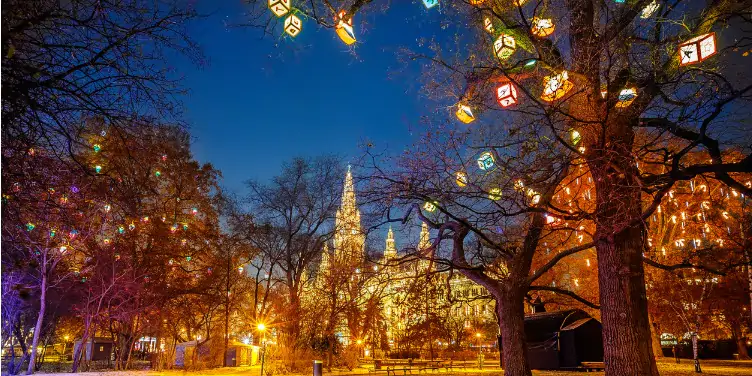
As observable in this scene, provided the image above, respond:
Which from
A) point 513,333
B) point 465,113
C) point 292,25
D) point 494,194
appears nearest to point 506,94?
point 465,113

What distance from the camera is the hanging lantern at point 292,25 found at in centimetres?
779

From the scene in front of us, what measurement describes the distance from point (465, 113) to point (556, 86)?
1.76 meters

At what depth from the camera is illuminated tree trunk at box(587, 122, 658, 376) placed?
8812mm

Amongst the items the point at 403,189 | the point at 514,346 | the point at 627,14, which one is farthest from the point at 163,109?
the point at 514,346

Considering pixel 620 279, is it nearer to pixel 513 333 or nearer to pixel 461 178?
pixel 461 178

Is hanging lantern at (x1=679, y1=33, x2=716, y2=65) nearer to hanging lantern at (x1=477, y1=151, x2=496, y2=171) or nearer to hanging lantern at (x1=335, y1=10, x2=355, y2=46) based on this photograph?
hanging lantern at (x1=477, y1=151, x2=496, y2=171)

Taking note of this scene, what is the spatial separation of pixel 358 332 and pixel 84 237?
70.3 feet

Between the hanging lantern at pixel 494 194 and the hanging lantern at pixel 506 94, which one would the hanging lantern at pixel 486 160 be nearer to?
the hanging lantern at pixel 494 194

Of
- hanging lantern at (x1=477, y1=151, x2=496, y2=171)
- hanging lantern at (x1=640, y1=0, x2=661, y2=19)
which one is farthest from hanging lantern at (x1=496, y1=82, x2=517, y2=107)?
hanging lantern at (x1=640, y1=0, x2=661, y2=19)

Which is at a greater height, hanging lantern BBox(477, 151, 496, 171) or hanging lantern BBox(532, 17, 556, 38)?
hanging lantern BBox(532, 17, 556, 38)

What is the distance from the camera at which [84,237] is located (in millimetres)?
19297

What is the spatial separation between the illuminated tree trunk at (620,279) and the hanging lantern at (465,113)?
224cm

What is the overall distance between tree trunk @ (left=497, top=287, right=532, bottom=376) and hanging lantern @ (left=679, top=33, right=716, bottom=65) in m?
7.01

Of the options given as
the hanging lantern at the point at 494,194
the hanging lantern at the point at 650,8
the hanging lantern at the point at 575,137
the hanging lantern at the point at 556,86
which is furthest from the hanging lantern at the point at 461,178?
the hanging lantern at the point at 650,8
